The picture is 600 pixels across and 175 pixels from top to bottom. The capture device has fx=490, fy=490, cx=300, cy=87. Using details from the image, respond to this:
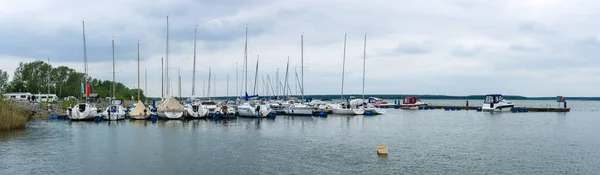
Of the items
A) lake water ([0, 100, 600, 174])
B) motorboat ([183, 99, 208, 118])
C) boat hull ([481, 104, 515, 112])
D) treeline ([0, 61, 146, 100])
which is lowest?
lake water ([0, 100, 600, 174])

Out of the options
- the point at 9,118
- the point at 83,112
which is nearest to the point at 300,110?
the point at 83,112

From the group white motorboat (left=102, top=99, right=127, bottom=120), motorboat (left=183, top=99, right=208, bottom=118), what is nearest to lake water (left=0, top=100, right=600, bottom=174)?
white motorboat (left=102, top=99, right=127, bottom=120)

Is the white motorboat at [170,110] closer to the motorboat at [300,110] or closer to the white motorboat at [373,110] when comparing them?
the motorboat at [300,110]

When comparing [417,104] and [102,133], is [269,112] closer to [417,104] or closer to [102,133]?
[102,133]

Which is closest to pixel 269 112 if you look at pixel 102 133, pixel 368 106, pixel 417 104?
pixel 368 106

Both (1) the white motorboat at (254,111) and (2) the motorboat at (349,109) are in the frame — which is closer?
(1) the white motorboat at (254,111)

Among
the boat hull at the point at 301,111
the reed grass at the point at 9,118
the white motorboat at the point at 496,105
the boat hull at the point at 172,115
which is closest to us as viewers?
the reed grass at the point at 9,118

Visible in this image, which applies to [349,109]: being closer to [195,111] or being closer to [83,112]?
[195,111]

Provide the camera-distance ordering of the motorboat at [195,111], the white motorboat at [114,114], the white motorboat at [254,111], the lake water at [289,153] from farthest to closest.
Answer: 1. the white motorboat at [254,111]
2. the motorboat at [195,111]
3. the white motorboat at [114,114]
4. the lake water at [289,153]

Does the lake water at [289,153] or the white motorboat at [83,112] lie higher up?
the white motorboat at [83,112]

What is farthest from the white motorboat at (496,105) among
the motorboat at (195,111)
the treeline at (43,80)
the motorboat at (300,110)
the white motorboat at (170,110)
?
the treeline at (43,80)

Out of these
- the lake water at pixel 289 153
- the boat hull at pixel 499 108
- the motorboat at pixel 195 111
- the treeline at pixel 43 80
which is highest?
the treeline at pixel 43 80

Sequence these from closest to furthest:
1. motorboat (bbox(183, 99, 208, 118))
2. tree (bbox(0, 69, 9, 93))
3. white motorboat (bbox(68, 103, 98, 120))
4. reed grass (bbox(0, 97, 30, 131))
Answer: reed grass (bbox(0, 97, 30, 131)) < white motorboat (bbox(68, 103, 98, 120)) < motorboat (bbox(183, 99, 208, 118)) < tree (bbox(0, 69, 9, 93))

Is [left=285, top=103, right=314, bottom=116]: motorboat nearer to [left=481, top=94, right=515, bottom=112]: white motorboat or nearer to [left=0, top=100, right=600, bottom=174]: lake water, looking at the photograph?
[left=0, top=100, right=600, bottom=174]: lake water
